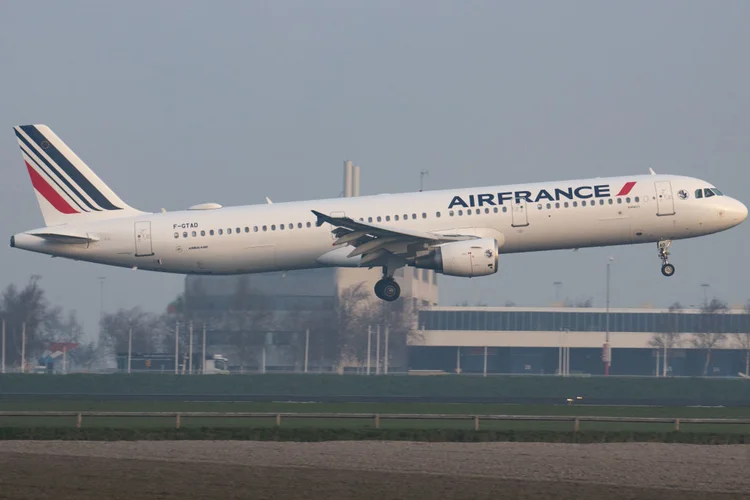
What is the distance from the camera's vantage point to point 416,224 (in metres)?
46.6

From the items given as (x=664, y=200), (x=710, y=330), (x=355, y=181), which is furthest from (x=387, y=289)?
(x=355, y=181)

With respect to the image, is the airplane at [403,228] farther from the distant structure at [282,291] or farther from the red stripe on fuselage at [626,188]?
the distant structure at [282,291]

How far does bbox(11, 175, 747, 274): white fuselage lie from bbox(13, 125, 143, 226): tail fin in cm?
97

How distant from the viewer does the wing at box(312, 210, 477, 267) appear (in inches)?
1772

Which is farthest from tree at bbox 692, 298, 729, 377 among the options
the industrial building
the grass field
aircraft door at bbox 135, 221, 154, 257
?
aircraft door at bbox 135, 221, 154, 257

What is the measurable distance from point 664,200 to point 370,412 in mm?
14268

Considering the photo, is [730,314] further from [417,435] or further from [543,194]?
[417,435]

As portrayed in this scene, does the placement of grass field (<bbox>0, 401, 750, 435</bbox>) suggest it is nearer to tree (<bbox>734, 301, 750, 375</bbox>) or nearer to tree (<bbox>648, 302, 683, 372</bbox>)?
tree (<bbox>734, 301, 750, 375</bbox>)

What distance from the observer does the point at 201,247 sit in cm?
4756

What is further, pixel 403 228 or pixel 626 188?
pixel 403 228

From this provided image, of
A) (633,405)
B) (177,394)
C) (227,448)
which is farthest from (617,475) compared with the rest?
(177,394)

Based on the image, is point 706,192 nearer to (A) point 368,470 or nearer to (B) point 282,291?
(A) point 368,470

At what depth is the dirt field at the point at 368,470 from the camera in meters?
28.2

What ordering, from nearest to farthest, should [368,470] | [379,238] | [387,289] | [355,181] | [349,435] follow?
1. [368,470]
2. [349,435]
3. [379,238]
4. [387,289]
5. [355,181]
